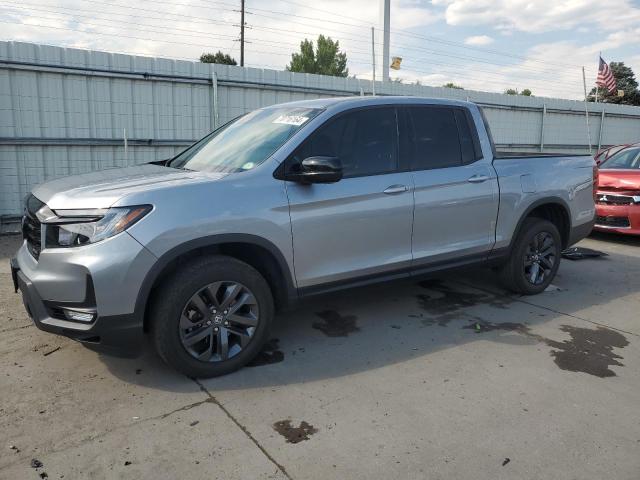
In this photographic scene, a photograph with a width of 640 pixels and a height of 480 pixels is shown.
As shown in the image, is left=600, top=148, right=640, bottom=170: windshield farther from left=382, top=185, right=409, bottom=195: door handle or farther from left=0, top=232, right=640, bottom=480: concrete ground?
left=382, top=185, right=409, bottom=195: door handle

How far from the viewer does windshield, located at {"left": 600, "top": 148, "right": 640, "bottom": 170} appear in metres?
8.72

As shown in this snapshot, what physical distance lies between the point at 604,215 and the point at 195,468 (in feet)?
24.9

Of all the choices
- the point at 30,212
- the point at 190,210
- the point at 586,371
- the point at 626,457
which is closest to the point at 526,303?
the point at 586,371

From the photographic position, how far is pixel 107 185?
3.54 meters

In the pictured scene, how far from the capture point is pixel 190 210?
3.37m

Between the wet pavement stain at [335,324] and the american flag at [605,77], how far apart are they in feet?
56.6

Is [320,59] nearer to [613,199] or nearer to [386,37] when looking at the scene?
[386,37]

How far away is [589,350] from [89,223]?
3726 mm

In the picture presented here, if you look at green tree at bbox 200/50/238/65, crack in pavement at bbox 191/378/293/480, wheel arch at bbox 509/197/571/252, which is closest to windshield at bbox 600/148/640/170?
wheel arch at bbox 509/197/571/252

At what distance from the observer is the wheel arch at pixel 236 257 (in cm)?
328

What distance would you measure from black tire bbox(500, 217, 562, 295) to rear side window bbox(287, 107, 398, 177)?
1.81m

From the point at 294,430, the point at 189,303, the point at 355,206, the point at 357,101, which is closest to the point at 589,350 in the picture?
the point at 355,206

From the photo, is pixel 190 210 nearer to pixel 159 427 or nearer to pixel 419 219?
pixel 159 427

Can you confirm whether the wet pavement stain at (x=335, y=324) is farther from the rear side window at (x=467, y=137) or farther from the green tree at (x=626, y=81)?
the green tree at (x=626, y=81)
